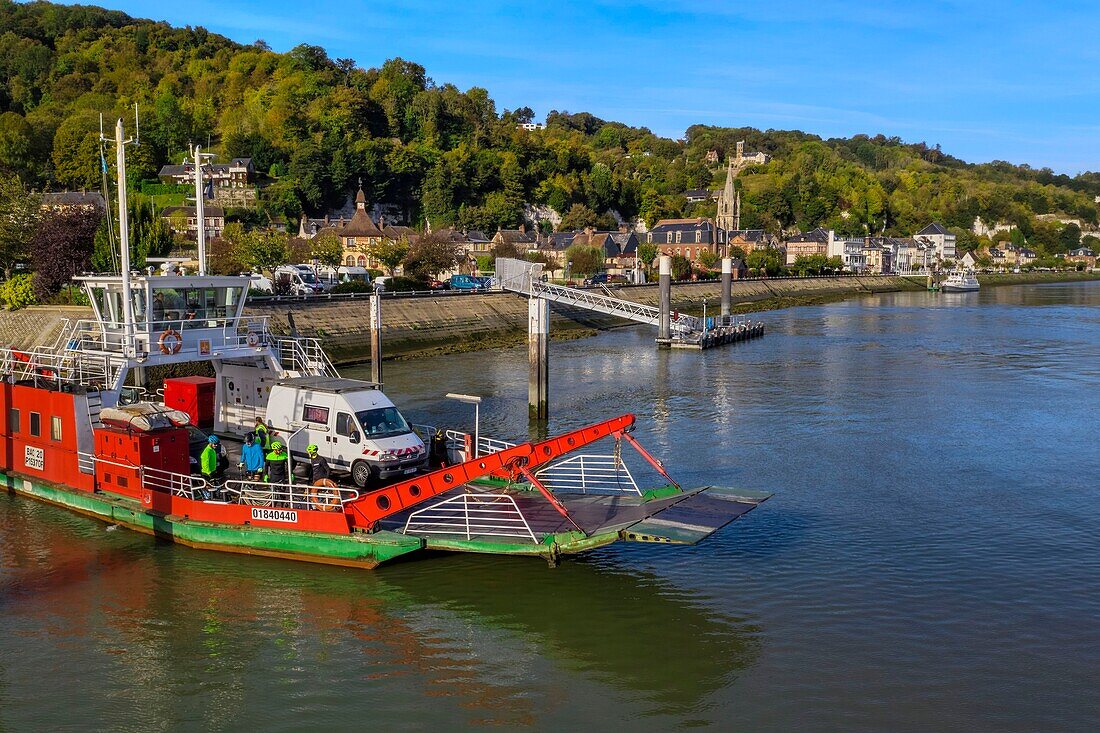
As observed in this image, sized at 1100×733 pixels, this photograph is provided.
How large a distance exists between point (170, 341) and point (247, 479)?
4.91 m

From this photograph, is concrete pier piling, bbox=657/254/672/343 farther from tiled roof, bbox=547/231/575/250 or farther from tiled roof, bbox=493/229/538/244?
tiled roof, bbox=493/229/538/244

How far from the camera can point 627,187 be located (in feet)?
613

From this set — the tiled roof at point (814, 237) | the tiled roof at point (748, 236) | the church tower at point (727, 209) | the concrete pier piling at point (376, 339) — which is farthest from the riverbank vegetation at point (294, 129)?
the concrete pier piling at point (376, 339)

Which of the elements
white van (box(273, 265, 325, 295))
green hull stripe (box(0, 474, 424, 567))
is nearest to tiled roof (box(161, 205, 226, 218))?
white van (box(273, 265, 325, 295))

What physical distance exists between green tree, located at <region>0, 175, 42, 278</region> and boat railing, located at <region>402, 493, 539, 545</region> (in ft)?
142

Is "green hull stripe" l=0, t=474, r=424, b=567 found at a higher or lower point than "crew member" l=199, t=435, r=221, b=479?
lower

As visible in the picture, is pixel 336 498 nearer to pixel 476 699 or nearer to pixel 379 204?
pixel 476 699

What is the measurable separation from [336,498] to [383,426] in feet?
10.2

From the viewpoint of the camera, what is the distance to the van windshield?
20575 mm

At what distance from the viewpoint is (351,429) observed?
2056 cm

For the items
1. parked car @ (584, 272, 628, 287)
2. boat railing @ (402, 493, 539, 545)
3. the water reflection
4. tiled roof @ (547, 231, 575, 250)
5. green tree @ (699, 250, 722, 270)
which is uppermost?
tiled roof @ (547, 231, 575, 250)

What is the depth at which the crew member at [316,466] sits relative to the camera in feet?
65.4

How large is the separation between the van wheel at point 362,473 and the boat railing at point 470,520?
1752 mm

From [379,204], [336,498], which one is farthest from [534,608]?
[379,204]
